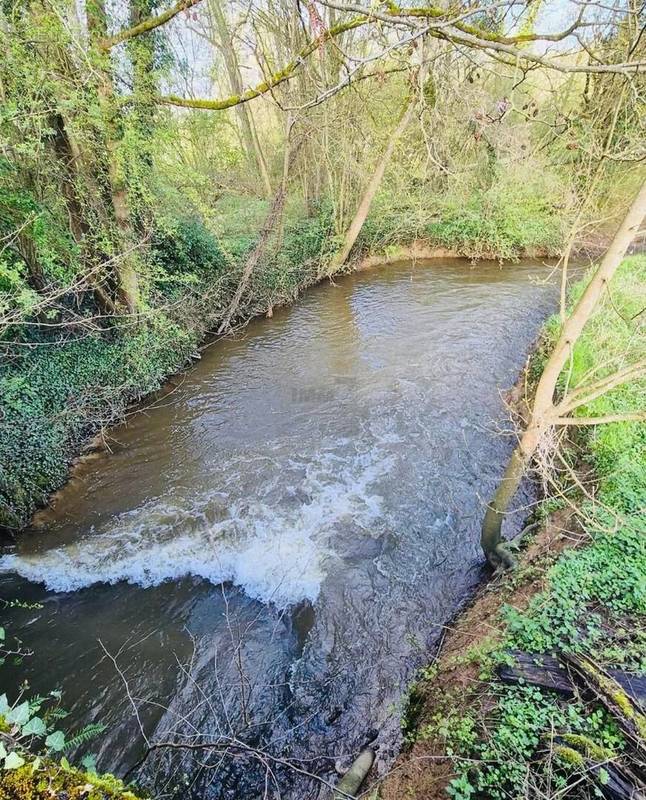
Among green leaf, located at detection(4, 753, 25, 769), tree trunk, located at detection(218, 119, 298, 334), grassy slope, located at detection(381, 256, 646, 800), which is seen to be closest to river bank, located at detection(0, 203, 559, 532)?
tree trunk, located at detection(218, 119, 298, 334)

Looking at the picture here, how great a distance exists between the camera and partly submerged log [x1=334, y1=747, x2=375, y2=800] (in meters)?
2.86

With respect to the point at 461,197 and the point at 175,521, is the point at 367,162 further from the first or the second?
the point at 175,521

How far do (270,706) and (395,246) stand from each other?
545 inches

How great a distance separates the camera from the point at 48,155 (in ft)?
17.7

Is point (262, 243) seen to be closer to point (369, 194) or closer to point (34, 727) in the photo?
point (369, 194)

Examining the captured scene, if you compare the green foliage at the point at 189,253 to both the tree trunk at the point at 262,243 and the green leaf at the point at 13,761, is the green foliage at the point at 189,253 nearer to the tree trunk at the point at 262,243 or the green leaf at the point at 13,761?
the tree trunk at the point at 262,243

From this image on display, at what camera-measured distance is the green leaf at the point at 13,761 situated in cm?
87

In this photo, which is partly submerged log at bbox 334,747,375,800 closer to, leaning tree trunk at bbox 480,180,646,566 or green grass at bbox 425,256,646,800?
green grass at bbox 425,256,646,800

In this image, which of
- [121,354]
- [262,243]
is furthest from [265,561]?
[262,243]

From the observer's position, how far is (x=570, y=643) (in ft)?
9.64

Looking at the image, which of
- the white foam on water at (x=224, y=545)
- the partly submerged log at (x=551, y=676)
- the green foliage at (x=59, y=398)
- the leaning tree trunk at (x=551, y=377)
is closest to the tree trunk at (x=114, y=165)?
the green foliage at (x=59, y=398)

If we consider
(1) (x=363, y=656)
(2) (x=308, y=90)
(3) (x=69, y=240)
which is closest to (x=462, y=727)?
(1) (x=363, y=656)

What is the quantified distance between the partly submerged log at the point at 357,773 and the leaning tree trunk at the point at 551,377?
7.33ft

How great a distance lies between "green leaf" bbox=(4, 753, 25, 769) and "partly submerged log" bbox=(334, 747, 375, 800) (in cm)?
282
